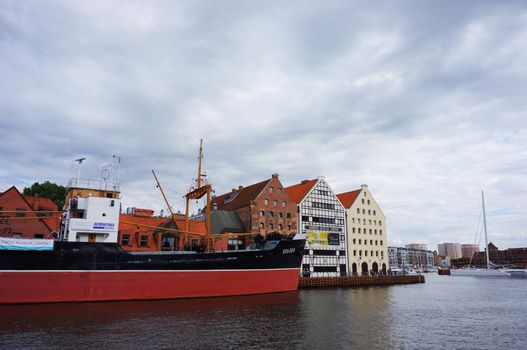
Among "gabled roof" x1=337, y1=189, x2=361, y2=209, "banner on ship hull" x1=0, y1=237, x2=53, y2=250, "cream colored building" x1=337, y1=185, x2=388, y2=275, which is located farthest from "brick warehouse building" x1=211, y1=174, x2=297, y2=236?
"banner on ship hull" x1=0, y1=237, x2=53, y2=250

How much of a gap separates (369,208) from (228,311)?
55.3 meters

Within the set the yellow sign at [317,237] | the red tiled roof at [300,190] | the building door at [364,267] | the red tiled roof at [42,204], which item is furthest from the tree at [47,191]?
the building door at [364,267]

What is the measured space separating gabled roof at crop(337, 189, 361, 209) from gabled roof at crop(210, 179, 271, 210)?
21.2 meters

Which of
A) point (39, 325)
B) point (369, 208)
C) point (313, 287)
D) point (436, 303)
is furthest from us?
point (369, 208)

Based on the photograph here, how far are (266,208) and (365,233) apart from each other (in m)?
25.7

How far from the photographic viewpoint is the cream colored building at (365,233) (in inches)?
2734

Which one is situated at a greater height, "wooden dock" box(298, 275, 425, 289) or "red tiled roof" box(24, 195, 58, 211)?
"red tiled roof" box(24, 195, 58, 211)

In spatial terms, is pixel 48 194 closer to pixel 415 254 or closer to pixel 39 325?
pixel 39 325

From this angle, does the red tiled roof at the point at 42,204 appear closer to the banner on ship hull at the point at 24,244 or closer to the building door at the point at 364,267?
the banner on ship hull at the point at 24,244

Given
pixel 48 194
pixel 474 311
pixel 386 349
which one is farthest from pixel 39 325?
pixel 48 194

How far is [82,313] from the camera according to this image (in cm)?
2352

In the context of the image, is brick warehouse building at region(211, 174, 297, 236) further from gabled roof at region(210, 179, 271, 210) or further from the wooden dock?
the wooden dock

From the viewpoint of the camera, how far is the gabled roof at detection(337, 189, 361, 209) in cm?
7319

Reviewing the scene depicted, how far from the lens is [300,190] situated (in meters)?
68.1
